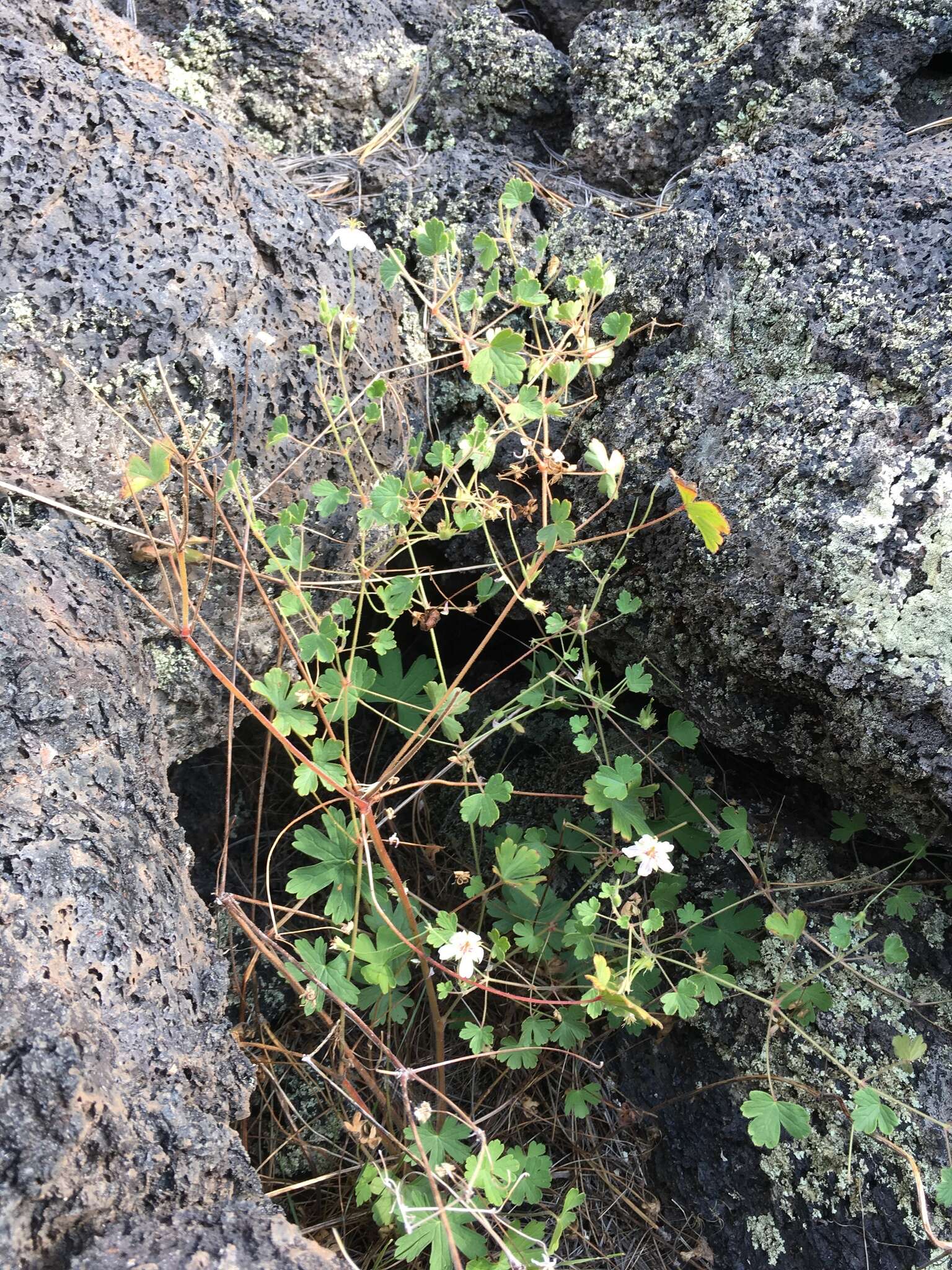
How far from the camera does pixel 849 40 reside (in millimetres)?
2141

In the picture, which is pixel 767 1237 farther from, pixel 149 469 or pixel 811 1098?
pixel 149 469

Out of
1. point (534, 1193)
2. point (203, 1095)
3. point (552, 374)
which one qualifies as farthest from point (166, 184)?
point (534, 1193)

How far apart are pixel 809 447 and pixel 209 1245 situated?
1.60 metres

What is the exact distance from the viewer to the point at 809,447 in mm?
1696

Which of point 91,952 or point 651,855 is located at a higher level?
point 651,855

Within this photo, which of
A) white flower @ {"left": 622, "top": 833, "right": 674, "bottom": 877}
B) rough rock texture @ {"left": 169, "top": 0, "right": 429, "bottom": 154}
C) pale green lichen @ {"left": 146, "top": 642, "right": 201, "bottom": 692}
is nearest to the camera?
white flower @ {"left": 622, "top": 833, "right": 674, "bottom": 877}

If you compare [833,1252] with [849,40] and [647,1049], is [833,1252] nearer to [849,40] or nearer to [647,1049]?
[647,1049]

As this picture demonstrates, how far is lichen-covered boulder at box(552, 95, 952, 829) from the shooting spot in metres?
1.61

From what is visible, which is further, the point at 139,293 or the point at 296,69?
the point at 296,69

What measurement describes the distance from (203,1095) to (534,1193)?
83 centimetres

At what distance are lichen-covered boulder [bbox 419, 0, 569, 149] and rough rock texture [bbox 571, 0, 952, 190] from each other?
0.11 metres

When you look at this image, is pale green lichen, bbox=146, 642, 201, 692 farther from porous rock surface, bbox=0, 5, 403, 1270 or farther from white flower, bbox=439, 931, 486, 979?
white flower, bbox=439, 931, 486, 979

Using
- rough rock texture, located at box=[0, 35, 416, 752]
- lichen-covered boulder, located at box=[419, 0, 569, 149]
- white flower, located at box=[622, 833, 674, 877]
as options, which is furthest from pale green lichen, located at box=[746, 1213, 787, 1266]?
lichen-covered boulder, located at box=[419, 0, 569, 149]

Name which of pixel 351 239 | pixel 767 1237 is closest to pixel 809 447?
pixel 351 239
